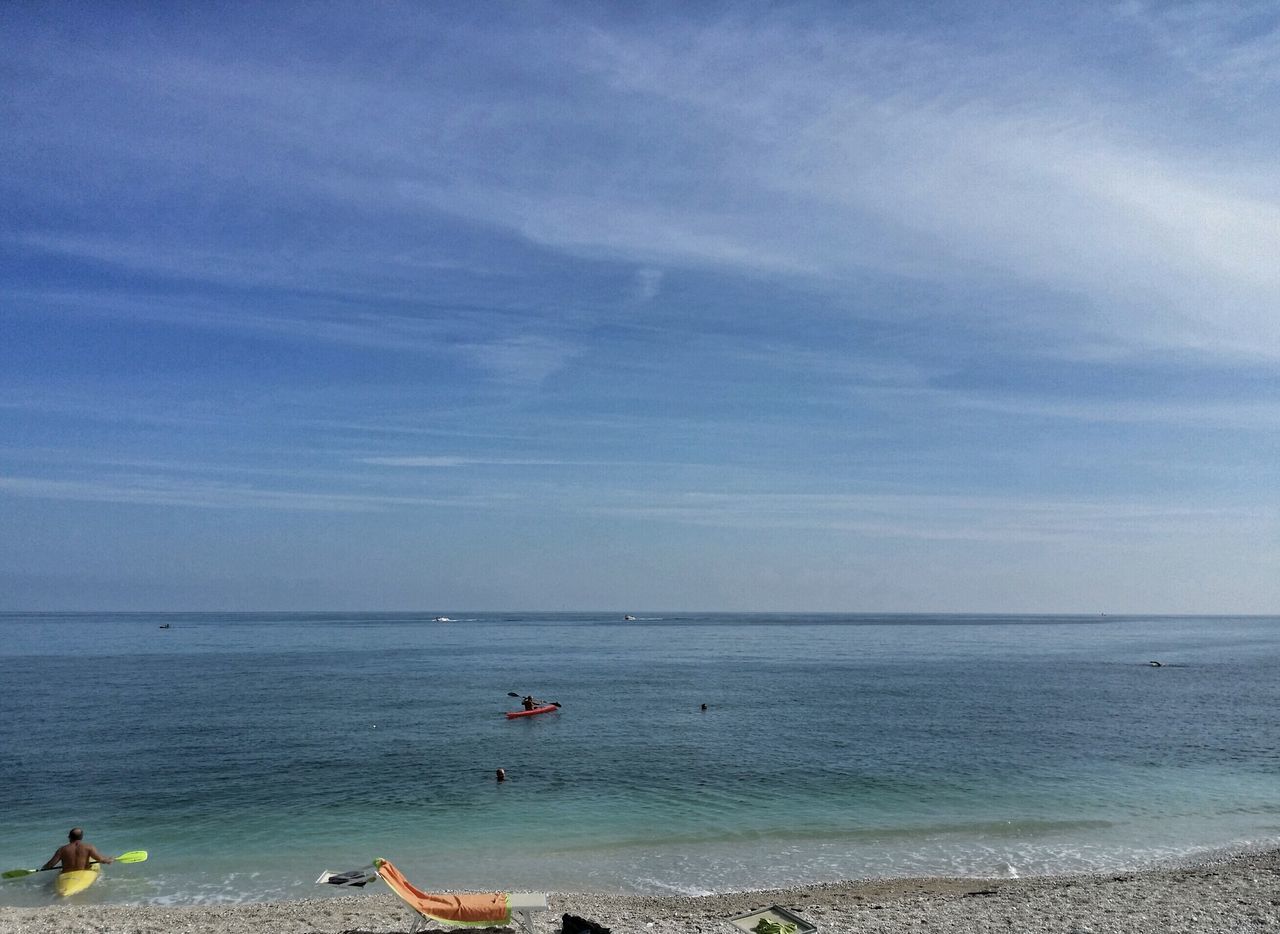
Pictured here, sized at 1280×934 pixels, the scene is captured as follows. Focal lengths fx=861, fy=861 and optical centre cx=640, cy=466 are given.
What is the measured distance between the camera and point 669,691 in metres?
59.7

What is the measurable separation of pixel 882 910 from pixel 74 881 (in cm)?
1739

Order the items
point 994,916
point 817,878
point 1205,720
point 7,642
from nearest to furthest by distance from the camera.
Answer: point 994,916
point 817,878
point 1205,720
point 7,642

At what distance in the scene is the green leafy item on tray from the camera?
46.3ft

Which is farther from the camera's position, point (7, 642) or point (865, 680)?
point (7, 642)

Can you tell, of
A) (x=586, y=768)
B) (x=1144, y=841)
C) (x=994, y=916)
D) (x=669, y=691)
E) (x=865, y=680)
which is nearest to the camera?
(x=994, y=916)

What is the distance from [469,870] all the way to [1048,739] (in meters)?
30.2

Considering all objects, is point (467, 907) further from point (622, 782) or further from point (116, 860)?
point (622, 782)

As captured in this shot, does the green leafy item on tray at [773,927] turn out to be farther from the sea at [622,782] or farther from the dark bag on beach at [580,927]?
the sea at [622,782]

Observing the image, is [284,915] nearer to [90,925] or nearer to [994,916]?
[90,925]

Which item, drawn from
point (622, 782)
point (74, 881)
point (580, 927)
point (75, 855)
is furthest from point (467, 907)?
point (622, 782)

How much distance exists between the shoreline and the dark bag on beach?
1.26m

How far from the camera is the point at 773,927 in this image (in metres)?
14.2

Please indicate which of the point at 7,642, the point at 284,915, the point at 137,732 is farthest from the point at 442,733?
the point at 7,642

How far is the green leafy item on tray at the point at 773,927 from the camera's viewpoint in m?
14.1
